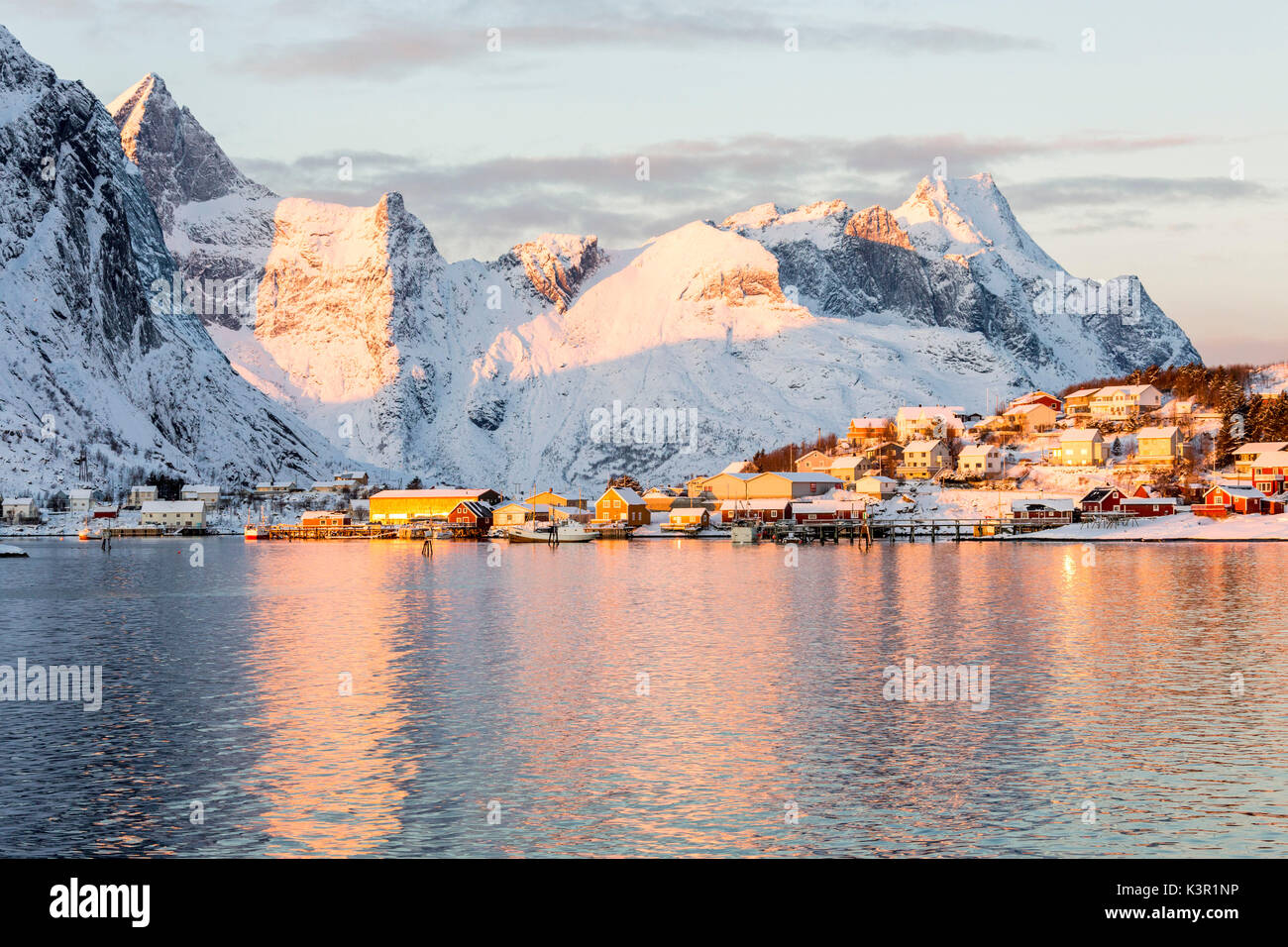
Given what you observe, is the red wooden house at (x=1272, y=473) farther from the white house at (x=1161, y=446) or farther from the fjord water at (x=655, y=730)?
the fjord water at (x=655, y=730)

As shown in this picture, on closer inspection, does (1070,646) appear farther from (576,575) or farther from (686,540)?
(686,540)

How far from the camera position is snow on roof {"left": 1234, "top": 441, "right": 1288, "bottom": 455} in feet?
598

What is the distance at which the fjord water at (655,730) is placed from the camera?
88.0ft

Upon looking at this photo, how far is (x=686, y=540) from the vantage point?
194m

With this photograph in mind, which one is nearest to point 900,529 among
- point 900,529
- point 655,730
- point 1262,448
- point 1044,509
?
point 900,529

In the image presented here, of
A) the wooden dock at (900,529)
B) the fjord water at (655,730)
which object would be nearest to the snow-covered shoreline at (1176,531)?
the wooden dock at (900,529)

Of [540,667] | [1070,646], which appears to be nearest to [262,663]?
[540,667]

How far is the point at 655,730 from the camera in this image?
125 ft

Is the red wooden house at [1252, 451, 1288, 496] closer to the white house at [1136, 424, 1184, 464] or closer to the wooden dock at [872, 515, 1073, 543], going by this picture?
the white house at [1136, 424, 1184, 464]

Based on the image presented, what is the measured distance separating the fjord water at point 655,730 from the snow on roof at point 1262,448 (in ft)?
365

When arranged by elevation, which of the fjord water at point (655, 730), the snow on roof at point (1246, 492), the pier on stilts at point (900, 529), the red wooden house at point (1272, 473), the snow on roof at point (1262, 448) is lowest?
the pier on stilts at point (900, 529)

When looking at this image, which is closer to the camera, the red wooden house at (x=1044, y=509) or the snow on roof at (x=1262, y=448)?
the red wooden house at (x=1044, y=509)
